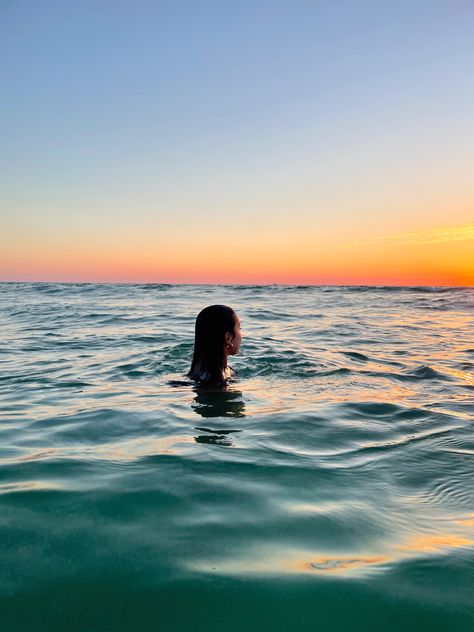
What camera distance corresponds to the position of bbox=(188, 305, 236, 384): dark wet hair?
6.88 meters

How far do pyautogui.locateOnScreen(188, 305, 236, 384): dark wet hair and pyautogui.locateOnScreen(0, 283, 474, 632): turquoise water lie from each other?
0.36 m

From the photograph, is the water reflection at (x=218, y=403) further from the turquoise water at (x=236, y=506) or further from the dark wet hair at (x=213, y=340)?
the dark wet hair at (x=213, y=340)

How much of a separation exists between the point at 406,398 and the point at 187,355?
15.6ft

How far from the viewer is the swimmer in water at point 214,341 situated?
6875mm

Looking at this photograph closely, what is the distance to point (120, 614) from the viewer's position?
1861 mm

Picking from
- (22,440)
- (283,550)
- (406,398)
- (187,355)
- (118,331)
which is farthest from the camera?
(118,331)

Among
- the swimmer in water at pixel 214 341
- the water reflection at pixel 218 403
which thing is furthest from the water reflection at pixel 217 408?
the swimmer in water at pixel 214 341

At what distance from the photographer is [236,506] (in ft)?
9.39

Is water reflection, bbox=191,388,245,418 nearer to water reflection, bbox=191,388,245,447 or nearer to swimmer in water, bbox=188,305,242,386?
water reflection, bbox=191,388,245,447

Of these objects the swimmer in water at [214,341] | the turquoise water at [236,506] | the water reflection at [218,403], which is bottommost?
the water reflection at [218,403]

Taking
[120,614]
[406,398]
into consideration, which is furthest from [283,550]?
[406,398]

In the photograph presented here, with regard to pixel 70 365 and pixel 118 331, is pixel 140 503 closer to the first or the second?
pixel 70 365

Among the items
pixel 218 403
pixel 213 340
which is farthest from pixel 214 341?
pixel 218 403

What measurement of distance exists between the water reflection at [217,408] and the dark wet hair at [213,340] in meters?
0.36
